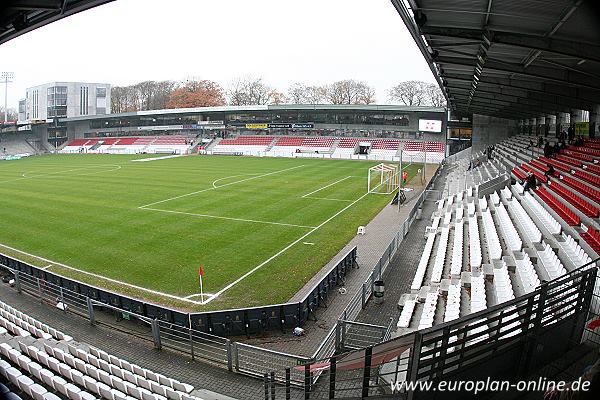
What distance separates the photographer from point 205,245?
64.7ft

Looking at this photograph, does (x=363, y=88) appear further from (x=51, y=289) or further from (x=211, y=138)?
(x=51, y=289)

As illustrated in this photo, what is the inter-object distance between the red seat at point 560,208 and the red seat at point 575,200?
27 cm

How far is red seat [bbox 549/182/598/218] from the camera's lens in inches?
521

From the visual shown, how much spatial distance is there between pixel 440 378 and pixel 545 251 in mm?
8272

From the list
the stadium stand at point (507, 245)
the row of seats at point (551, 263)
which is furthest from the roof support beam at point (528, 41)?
the row of seats at point (551, 263)

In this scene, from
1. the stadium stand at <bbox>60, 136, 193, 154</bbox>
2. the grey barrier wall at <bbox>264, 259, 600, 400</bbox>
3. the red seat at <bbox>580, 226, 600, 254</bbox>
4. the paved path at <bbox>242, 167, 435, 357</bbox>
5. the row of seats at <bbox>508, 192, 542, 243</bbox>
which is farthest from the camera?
the stadium stand at <bbox>60, 136, 193, 154</bbox>

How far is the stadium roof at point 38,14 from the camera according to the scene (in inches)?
260

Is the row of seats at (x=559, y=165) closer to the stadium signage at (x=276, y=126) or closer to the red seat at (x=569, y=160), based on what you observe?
the red seat at (x=569, y=160)

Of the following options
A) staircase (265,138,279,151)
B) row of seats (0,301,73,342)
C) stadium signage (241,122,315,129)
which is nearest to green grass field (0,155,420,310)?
row of seats (0,301,73,342)

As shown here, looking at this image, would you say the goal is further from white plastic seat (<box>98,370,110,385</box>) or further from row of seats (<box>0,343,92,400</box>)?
row of seats (<box>0,343,92,400</box>)

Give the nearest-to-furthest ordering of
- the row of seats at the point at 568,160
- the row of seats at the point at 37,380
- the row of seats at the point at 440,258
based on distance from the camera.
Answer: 1. the row of seats at the point at 37,380
2. the row of seats at the point at 440,258
3. the row of seats at the point at 568,160

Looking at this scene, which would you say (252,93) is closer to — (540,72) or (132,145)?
(132,145)

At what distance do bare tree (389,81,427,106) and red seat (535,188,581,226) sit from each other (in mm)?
79358

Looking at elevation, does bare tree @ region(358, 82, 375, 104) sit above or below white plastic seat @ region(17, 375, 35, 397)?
above
